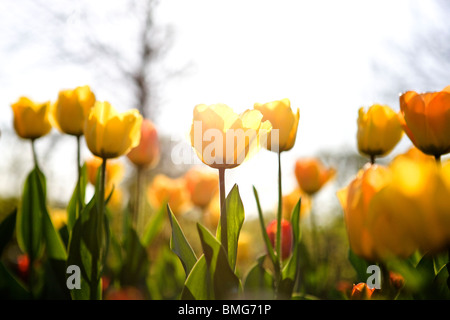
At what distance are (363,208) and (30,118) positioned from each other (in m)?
0.99

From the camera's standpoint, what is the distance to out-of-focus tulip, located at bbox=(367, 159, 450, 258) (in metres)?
0.40

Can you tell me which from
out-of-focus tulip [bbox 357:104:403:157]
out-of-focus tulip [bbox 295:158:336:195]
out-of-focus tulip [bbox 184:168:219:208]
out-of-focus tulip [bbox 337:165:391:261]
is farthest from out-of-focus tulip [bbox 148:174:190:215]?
out-of-focus tulip [bbox 337:165:391:261]

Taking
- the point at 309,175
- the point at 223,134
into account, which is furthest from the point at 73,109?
the point at 309,175

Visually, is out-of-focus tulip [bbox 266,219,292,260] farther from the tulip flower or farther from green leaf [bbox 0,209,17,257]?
green leaf [bbox 0,209,17,257]

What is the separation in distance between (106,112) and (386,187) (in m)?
0.64

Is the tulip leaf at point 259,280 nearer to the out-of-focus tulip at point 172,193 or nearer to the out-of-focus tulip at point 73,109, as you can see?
the out-of-focus tulip at point 73,109

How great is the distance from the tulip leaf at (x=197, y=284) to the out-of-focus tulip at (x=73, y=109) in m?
0.56

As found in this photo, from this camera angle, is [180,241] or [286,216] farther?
[286,216]

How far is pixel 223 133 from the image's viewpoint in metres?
0.66

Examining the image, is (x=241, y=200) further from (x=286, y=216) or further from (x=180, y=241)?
(x=286, y=216)

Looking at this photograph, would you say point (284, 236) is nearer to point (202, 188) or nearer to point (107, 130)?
point (107, 130)

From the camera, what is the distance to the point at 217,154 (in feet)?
2.18

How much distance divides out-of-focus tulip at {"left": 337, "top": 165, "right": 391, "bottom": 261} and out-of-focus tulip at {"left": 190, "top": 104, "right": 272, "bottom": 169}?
23cm
